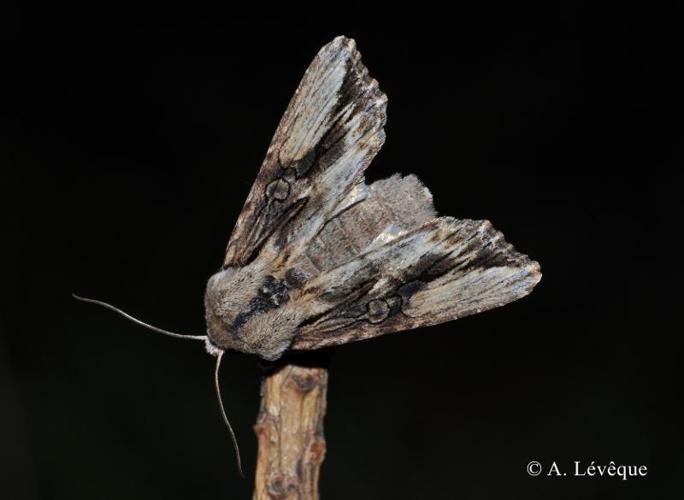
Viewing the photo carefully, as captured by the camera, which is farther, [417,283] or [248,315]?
[417,283]

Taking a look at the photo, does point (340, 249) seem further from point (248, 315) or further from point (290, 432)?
point (290, 432)

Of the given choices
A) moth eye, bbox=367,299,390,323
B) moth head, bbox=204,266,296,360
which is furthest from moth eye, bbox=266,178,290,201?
moth eye, bbox=367,299,390,323

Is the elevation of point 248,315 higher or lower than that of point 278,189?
lower

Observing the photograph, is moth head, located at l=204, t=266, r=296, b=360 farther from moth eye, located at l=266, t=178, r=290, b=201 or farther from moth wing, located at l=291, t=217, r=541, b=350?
moth eye, located at l=266, t=178, r=290, b=201

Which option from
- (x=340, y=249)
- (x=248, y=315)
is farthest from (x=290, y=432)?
(x=340, y=249)

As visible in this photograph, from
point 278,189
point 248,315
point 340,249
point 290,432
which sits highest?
point 278,189

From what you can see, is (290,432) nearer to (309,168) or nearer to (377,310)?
(377,310)

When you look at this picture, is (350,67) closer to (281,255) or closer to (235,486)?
(281,255)

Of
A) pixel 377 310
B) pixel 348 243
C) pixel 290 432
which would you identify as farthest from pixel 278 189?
pixel 290 432
